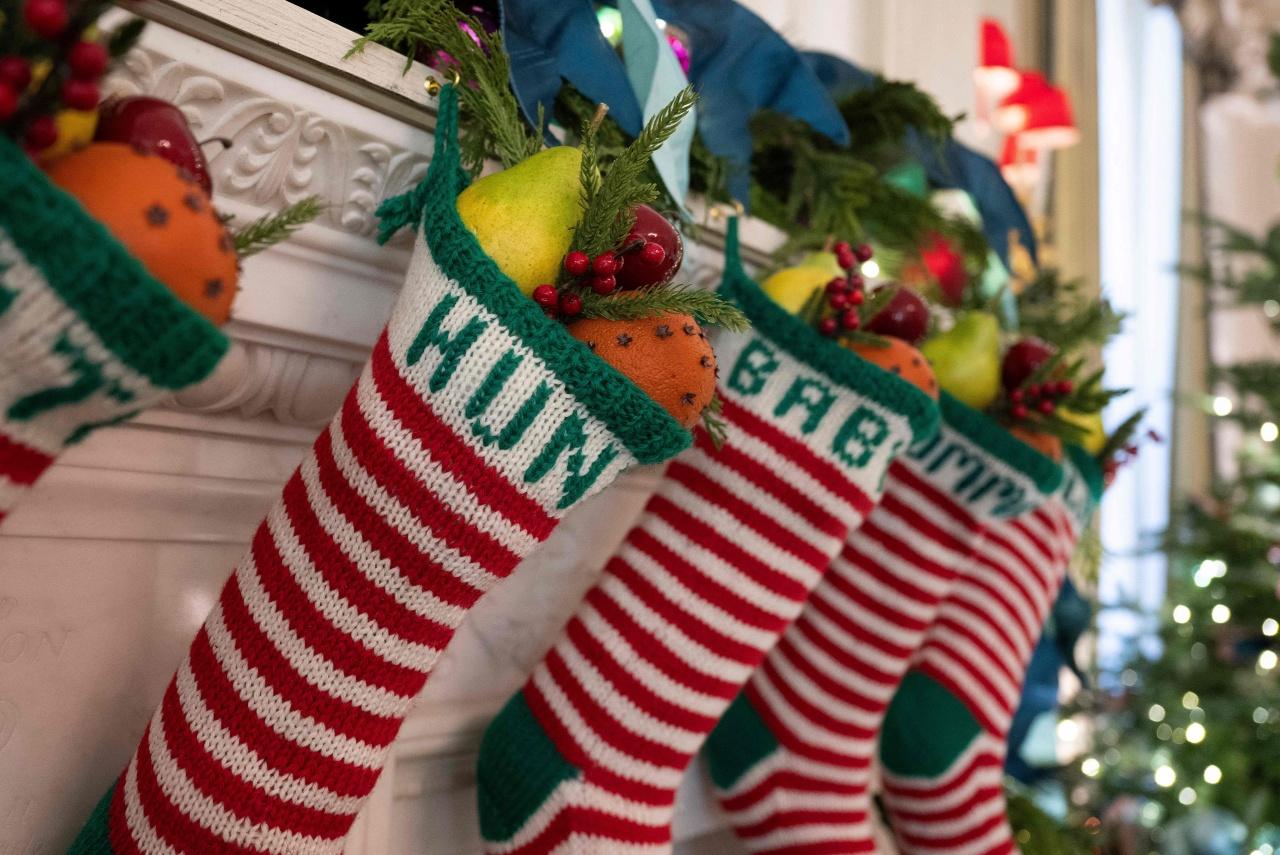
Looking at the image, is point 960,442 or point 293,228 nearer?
point 293,228

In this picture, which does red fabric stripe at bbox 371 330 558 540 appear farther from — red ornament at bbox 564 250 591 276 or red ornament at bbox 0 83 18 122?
red ornament at bbox 0 83 18 122

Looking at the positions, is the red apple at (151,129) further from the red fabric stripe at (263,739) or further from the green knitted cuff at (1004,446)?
the green knitted cuff at (1004,446)

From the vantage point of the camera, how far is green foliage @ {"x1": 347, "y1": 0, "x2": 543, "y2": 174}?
26.6 inches

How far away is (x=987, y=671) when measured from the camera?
125cm

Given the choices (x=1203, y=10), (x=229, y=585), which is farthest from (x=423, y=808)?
(x=1203, y=10)

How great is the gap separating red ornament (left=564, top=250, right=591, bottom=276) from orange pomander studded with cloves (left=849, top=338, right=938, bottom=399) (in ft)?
1.18

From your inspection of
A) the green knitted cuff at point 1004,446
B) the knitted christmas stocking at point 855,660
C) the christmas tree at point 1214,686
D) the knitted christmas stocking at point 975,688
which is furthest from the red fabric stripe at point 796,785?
the christmas tree at point 1214,686

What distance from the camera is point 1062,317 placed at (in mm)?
1723

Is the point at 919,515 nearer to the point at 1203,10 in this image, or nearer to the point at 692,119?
the point at 692,119

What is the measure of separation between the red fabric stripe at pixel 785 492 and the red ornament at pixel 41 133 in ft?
1.88

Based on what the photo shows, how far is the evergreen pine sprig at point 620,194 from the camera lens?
0.59 m

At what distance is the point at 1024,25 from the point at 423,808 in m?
2.48

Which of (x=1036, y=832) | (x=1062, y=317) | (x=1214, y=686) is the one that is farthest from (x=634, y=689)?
(x=1214, y=686)

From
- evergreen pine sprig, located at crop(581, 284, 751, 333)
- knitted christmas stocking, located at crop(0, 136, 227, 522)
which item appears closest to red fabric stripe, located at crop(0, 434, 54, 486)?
knitted christmas stocking, located at crop(0, 136, 227, 522)
